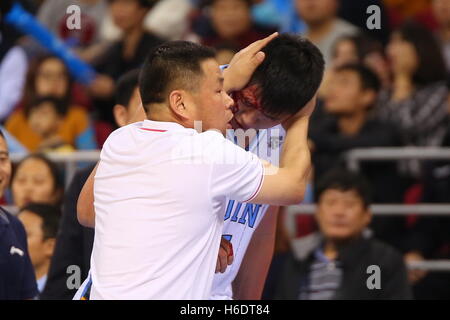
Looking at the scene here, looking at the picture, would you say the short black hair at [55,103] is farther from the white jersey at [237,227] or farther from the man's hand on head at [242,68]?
the man's hand on head at [242,68]

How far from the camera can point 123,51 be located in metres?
8.79

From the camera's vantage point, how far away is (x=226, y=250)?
3934mm

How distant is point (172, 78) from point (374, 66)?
4.99m

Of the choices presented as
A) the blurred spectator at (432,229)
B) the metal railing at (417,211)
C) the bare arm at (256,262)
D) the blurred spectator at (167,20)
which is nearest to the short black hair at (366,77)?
the blurred spectator at (432,229)

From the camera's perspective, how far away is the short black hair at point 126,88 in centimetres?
551

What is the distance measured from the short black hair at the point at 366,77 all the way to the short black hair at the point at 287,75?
140 inches

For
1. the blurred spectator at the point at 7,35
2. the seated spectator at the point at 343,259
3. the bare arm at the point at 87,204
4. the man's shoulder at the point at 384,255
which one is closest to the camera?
the bare arm at the point at 87,204

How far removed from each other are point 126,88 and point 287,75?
157 centimetres

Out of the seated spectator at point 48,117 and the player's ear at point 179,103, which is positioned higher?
the seated spectator at point 48,117

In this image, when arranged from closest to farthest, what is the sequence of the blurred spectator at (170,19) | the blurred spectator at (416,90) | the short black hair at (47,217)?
the short black hair at (47,217), the blurred spectator at (416,90), the blurred spectator at (170,19)

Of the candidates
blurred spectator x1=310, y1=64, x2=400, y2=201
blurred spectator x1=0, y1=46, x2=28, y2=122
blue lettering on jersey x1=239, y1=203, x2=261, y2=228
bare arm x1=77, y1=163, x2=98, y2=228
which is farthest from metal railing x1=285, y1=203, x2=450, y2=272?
bare arm x1=77, y1=163, x2=98, y2=228

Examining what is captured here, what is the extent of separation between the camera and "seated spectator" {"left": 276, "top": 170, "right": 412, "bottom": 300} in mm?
6281

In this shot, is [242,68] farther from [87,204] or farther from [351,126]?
[351,126]
